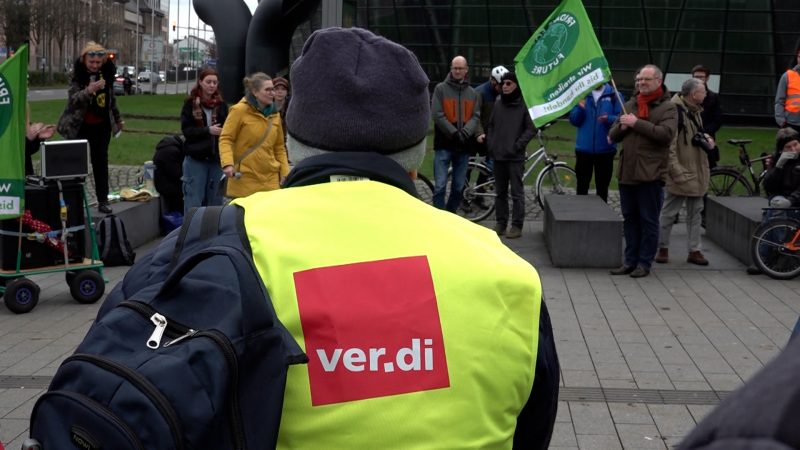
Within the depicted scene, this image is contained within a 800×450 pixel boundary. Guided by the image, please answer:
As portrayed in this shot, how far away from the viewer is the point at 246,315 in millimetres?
1356

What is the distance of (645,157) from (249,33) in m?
4.83

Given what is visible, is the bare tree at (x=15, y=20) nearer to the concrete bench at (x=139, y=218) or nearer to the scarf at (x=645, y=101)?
the concrete bench at (x=139, y=218)

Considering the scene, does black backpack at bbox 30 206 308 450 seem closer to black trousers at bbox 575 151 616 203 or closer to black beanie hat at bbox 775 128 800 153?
black beanie hat at bbox 775 128 800 153

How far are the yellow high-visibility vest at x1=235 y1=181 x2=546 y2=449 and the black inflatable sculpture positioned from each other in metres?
10.1

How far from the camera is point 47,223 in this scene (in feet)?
27.2

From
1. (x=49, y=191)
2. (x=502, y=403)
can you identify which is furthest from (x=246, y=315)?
(x=49, y=191)

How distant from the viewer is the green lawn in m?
20.0

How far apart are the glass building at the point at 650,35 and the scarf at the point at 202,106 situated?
22.6 m

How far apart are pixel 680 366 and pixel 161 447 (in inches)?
231

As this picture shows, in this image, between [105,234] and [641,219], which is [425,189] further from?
[105,234]

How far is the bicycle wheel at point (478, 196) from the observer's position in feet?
43.1

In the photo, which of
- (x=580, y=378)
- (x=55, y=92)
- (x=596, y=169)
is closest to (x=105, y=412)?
(x=580, y=378)

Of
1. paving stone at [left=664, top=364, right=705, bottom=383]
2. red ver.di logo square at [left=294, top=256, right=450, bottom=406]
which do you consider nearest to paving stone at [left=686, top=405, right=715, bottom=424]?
paving stone at [left=664, top=364, right=705, bottom=383]

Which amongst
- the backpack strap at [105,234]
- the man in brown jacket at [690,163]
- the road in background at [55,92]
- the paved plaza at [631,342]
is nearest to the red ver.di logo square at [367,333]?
the paved plaza at [631,342]
